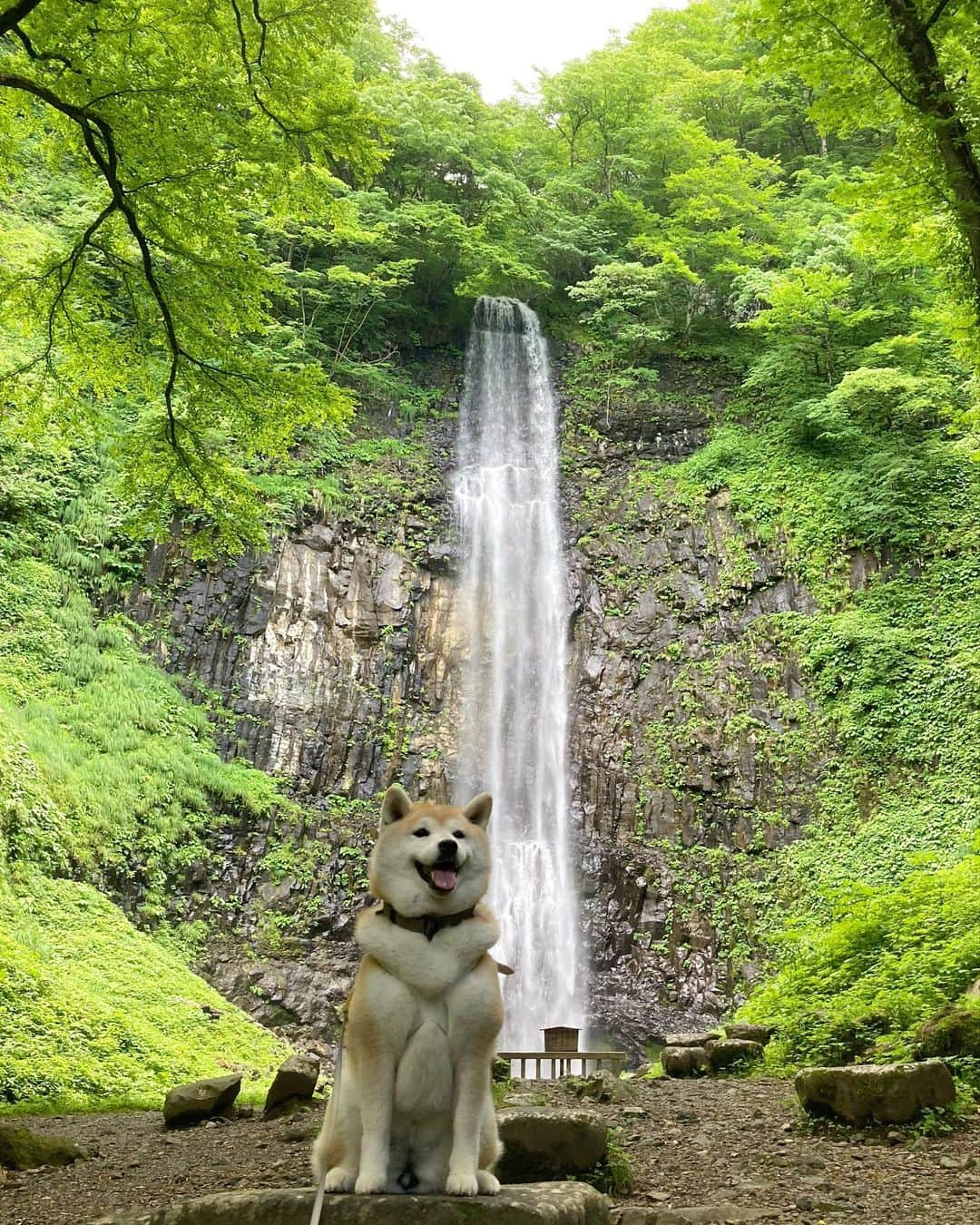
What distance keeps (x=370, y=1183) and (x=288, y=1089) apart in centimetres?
504

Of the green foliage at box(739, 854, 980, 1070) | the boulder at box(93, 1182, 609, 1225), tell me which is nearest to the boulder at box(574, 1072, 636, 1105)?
the green foliage at box(739, 854, 980, 1070)

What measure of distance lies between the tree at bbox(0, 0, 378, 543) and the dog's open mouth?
20.8ft

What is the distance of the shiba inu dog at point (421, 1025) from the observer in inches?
85.0

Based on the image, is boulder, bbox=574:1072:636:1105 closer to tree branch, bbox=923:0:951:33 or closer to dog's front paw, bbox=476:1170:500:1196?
dog's front paw, bbox=476:1170:500:1196

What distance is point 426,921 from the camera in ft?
7.36

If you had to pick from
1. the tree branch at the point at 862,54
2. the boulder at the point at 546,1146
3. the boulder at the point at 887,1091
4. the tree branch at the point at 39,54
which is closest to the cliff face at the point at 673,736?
the boulder at the point at 887,1091

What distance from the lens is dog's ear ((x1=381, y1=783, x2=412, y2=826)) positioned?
232 cm

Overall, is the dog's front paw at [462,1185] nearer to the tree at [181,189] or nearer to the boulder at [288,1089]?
the boulder at [288,1089]

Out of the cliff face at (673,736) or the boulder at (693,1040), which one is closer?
the boulder at (693,1040)

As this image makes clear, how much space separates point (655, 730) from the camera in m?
16.8

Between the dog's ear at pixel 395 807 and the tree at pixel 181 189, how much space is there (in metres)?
6.09

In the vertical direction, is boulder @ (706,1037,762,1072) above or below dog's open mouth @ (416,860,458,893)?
below

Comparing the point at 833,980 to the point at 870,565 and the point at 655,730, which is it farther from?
the point at 870,565

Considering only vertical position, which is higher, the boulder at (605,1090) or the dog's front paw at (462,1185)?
the dog's front paw at (462,1185)
